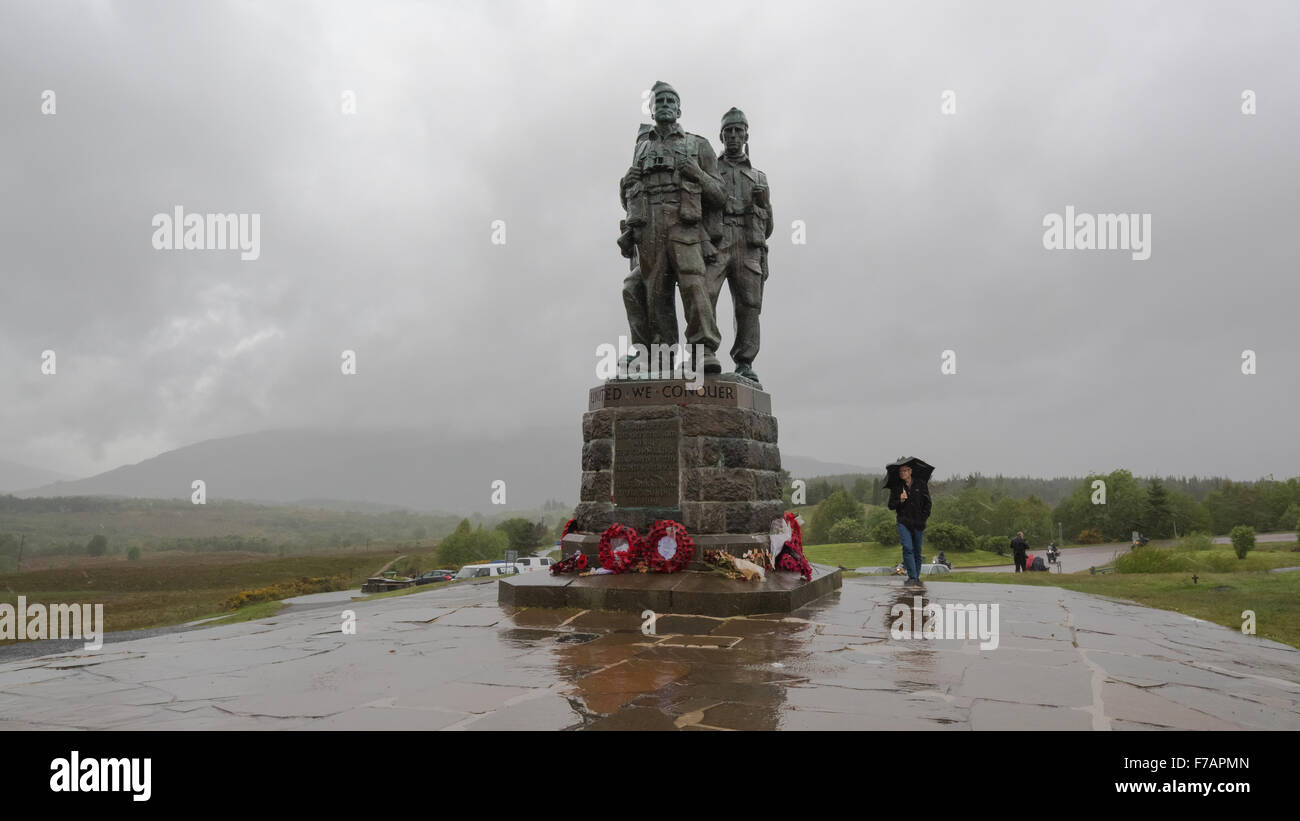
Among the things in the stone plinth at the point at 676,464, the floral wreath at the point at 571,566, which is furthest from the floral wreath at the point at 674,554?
the floral wreath at the point at 571,566

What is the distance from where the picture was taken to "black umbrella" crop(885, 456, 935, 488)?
9820 mm

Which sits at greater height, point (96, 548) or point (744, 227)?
point (744, 227)

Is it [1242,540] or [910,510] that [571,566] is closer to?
[910,510]

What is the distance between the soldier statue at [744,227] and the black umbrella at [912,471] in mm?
2355

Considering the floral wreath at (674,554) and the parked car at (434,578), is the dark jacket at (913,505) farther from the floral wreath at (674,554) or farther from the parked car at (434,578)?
the parked car at (434,578)

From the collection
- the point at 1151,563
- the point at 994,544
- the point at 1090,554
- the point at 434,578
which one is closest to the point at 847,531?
the point at 994,544

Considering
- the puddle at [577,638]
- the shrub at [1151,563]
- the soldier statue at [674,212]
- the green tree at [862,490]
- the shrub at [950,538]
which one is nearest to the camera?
the puddle at [577,638]

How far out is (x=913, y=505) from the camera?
9.68 metres

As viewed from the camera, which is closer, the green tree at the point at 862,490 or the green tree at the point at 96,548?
the green tree at the point at 862,490

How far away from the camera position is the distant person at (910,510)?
970 centimetres

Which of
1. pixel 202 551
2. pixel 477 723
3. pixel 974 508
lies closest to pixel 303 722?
pixel 477 723

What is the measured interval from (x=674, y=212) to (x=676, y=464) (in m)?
3.05

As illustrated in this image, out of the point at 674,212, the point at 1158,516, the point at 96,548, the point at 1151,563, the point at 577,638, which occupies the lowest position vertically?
the point at 96,548
